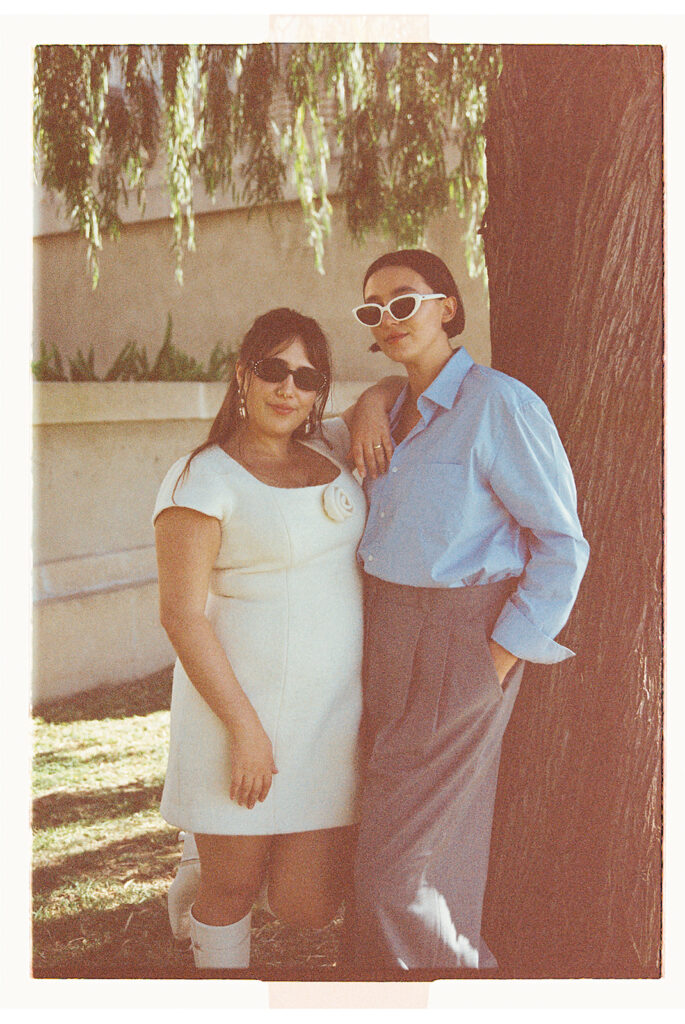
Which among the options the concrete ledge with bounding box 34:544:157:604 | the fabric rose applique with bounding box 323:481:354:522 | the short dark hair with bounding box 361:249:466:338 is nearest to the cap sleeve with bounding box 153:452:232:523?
the fabric rose applique with bounding box 323:481:354:522

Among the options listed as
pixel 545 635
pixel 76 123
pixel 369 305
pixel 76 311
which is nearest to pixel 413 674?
pixel 545 635

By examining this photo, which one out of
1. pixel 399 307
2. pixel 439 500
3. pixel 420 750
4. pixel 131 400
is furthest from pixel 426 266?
pixel 131 400

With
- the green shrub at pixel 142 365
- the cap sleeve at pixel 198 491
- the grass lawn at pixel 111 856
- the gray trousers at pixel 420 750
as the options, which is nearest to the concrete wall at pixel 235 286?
the green shrub at pixel 142 365

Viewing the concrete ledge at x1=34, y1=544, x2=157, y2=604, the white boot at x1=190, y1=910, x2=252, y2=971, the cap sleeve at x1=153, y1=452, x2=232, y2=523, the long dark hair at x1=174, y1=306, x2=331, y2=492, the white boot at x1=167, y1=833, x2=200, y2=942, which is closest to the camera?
the cap sleeve at x1=153, y1=452, x2=232, y2=523

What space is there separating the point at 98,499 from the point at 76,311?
0.67m

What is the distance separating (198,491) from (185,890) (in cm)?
113

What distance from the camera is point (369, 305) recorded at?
7.02 feet

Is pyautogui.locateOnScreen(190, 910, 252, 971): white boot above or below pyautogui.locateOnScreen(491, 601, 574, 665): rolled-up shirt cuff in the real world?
below

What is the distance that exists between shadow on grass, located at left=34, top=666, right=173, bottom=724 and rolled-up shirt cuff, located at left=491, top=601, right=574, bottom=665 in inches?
57.8

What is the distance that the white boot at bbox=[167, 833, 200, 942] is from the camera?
8.13 ft

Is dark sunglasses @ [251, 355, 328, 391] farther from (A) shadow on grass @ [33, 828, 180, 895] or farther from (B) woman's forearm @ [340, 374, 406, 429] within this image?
(A) shadow on grass @ [33, 828, 180, 895]

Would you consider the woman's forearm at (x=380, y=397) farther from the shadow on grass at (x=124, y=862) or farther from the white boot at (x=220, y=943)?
the shadow on grass at (x=124, y=862)

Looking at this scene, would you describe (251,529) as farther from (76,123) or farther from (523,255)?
(76,123)

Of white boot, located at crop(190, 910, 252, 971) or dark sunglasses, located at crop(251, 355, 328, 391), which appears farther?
white boot, located at crop(190, 910, 252, 971)
